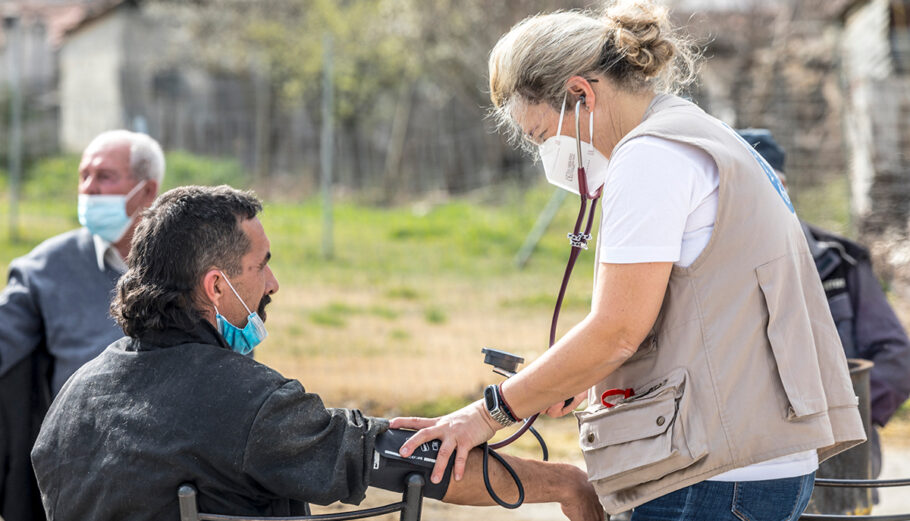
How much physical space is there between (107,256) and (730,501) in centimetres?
238

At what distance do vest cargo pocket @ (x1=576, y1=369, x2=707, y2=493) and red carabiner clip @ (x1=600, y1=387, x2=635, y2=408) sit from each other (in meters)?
0.02

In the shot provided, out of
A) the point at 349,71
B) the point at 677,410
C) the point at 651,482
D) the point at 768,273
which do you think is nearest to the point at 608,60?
the point at 768,273

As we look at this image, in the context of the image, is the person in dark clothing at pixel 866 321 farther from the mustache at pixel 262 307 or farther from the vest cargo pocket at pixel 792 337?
the mustache at pixel 262 307

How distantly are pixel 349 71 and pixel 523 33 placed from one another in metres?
19.9

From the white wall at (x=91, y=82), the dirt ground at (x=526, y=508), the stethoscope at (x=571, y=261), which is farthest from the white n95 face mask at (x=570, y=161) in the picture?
the white wall at (x=91, y=82)

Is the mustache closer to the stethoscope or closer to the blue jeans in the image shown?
the stethoscope

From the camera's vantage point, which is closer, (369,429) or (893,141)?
(369,429)

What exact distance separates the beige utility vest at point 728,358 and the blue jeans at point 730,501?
67mm

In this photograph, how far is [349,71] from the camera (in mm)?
21484

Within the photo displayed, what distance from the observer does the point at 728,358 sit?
71.6 inches

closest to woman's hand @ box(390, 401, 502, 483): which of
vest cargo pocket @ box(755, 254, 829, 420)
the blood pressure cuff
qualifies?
the blood pressure cuff

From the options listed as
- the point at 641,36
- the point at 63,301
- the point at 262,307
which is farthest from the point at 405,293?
the point at 641,36

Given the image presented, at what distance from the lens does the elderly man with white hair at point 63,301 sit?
305cm

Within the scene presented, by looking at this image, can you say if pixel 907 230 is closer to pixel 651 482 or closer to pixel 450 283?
pixel 450 283
